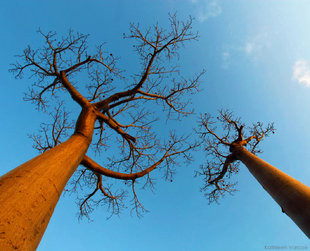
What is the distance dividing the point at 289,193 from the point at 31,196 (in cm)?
334

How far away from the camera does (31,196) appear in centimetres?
145

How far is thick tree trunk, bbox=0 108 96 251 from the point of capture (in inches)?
46.2

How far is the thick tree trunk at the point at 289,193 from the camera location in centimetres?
238

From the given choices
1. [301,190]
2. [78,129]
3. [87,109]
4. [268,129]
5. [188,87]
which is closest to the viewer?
[301,190]

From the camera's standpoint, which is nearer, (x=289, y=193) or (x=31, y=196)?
(x=31, y=196)

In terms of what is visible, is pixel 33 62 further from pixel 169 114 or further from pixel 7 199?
pixel 7 199

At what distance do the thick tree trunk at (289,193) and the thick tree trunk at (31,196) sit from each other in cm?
299

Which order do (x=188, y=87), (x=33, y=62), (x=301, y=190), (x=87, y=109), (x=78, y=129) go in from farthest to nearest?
(x=188, y=87) → (x=33, y=62) → (x=87, y=109) → (x=78, y=129) → (x=301, y=190)

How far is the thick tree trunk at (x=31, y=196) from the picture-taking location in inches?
46.2

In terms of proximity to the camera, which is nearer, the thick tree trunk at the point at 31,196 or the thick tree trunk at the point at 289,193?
the thick tree trunk at the point at 31,196

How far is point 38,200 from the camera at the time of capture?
1490mm

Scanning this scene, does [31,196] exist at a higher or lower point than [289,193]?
lower

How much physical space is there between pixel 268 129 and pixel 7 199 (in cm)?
808

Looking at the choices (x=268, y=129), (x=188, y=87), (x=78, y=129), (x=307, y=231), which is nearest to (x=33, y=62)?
(x=78, y=129)
